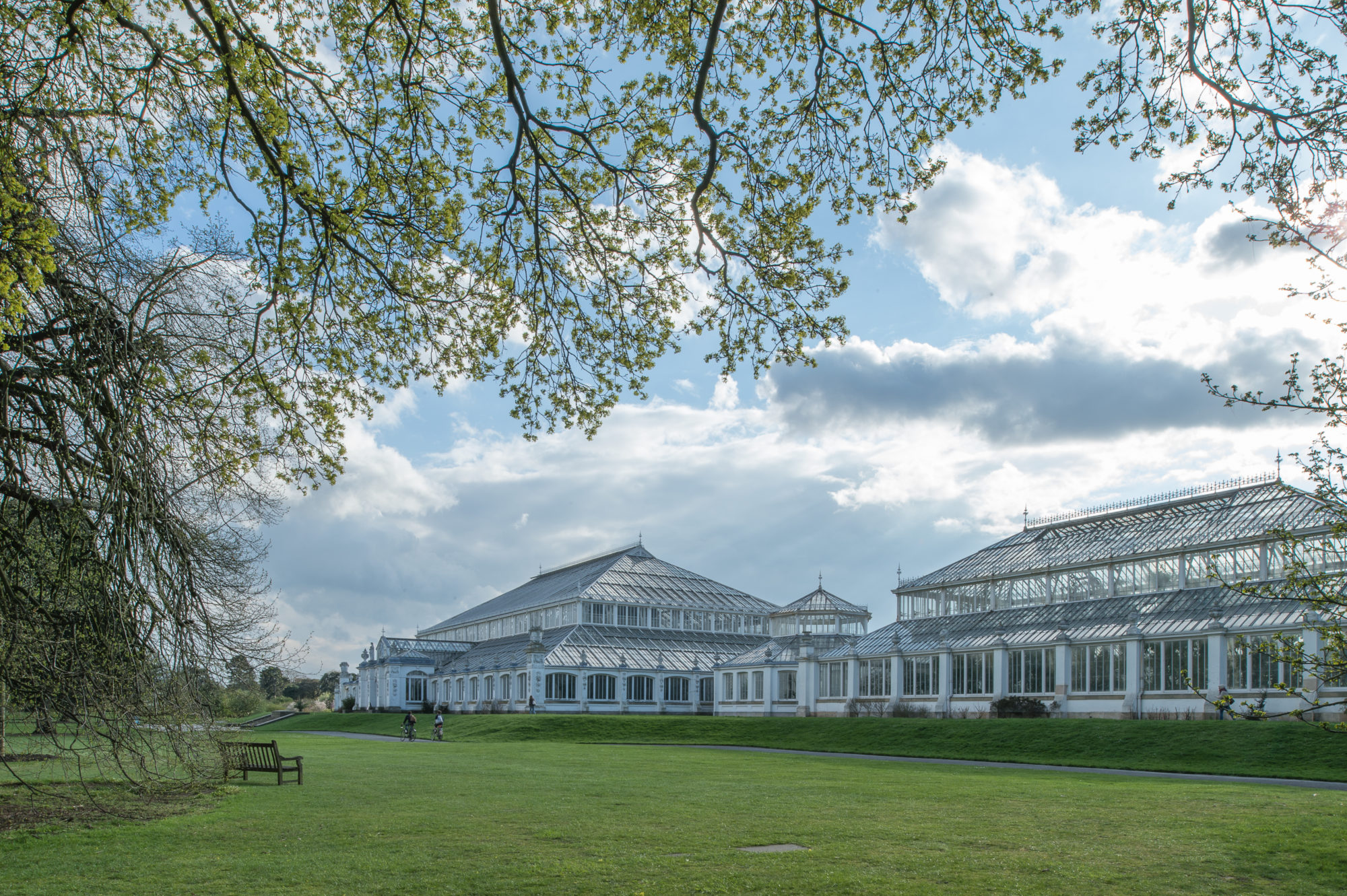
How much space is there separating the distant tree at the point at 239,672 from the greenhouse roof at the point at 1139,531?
121ft

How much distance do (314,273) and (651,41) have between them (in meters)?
4.65

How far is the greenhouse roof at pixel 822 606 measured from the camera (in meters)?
69.1

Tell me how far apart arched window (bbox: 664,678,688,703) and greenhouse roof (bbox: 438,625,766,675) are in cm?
80

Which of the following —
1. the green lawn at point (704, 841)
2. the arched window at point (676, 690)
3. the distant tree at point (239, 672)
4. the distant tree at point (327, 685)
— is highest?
the distant tree at point (239, 672)

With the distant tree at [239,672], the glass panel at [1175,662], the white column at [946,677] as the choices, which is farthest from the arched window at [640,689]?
the distant tree at [239,672]

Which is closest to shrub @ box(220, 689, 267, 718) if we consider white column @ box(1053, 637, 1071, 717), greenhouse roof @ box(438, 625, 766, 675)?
white column @ box(1053, 637, 1071, 717)

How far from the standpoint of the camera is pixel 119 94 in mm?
11031

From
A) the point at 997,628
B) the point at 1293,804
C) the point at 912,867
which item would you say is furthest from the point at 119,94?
the point at 997,628

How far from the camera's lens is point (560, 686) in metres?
64.2

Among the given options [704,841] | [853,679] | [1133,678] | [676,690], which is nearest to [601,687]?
[676,690]

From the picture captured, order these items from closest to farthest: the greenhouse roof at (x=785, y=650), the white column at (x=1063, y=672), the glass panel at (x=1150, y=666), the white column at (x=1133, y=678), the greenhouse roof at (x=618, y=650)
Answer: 1. the glass panel at (x=1150, y=666)
2. the white column at (x=1133, y=678)
3. the white column at (x=1063, y=672)
4. the greenhouse roof at (x=785, y=650)
5. the greenhouse roof at (x=618, y=650)

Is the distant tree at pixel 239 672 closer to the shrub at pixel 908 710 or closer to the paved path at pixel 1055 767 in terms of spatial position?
the paved path at pixel 1055 767

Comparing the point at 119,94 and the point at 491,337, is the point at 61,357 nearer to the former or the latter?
the point at 119,94

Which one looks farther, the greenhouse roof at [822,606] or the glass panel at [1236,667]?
the greenhouse roof at [822,606]
